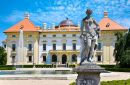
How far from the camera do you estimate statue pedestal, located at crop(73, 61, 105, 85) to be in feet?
23.9

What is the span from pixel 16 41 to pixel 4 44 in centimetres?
3881

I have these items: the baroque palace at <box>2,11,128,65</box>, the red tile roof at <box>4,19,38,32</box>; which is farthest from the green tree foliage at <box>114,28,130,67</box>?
the red tile roof at <box>4,19,38,32</box>

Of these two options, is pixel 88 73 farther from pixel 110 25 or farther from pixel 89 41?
pixel 110 25

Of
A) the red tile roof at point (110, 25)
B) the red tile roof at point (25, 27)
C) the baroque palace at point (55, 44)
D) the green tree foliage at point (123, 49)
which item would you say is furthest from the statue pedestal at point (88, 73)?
the red tile roof at point (25, 27)

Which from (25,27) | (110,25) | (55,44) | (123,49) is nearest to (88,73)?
(123,49)

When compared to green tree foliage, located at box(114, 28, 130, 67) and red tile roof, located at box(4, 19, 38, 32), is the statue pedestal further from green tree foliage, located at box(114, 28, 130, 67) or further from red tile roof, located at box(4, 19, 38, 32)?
red tile roof, located at box(4, 19, 38, 32)

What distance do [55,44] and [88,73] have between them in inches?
1583

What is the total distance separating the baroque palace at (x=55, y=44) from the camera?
46.3 m

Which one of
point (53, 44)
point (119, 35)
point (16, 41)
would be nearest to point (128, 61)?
point (119, 35)

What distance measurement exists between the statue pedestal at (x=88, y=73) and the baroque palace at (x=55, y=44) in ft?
127

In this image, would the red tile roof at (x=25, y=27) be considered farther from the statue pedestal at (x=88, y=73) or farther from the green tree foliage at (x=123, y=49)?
the statue pedestal at (x=88, y=73)

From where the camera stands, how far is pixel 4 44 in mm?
83688

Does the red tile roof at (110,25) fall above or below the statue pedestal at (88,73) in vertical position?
above

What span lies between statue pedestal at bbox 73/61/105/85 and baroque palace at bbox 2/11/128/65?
3856 cm
